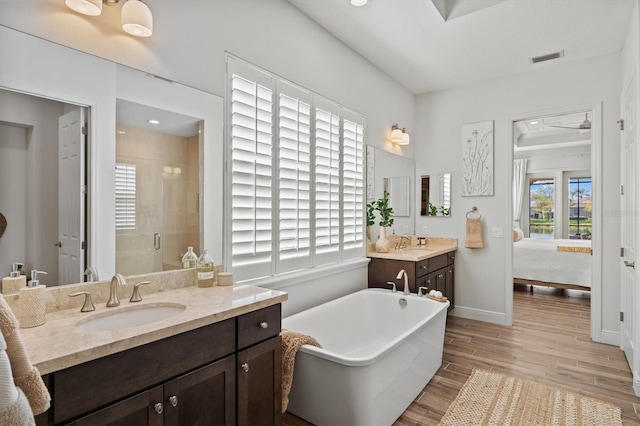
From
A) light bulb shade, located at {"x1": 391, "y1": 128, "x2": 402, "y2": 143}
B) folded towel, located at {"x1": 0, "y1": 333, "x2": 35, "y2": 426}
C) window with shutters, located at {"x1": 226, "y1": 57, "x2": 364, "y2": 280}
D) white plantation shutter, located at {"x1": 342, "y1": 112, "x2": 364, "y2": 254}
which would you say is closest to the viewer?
folded towel, located at {"x1": 0, "y1": 333, "x2": 35, "y2": 426}

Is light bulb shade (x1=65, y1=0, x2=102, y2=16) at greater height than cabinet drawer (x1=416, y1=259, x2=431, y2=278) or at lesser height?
greater

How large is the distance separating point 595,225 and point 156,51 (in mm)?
4142

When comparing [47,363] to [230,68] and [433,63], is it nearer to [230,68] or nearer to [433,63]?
[230,68]

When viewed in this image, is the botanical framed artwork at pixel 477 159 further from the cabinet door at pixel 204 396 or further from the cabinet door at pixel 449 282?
the cabinet door at pixel 204 396

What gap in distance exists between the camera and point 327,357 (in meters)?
1.94

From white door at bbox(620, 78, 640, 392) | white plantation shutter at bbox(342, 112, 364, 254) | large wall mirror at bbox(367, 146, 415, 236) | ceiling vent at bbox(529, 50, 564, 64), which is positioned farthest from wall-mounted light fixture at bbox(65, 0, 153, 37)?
ceiling vent at bbox(529, 50, 564, 64)

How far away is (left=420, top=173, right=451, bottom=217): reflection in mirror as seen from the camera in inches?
180

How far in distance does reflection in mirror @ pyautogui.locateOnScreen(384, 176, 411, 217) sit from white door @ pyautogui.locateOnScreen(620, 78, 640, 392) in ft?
6.92

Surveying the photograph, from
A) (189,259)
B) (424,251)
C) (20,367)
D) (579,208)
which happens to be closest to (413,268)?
(424,251)

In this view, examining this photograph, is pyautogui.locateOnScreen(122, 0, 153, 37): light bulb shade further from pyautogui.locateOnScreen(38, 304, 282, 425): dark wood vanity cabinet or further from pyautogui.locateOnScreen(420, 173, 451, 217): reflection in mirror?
pyautogui.locateOnScreen(420, 173, 451, 217): reflection in mirror

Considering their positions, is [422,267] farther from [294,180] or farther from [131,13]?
[131,13]

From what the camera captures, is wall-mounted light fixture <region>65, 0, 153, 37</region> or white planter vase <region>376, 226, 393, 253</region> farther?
white planter vase <region>376, 226, 393, 253</region>

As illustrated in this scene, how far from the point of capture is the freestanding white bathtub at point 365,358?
193cm

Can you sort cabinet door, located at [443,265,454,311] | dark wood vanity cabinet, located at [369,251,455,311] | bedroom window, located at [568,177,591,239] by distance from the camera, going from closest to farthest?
dark wood vanity cabinet, located at [369,251,455,311] < cabinet door, located at [443,265,454,311] < bedroom window, located at [568,177,591,239]
